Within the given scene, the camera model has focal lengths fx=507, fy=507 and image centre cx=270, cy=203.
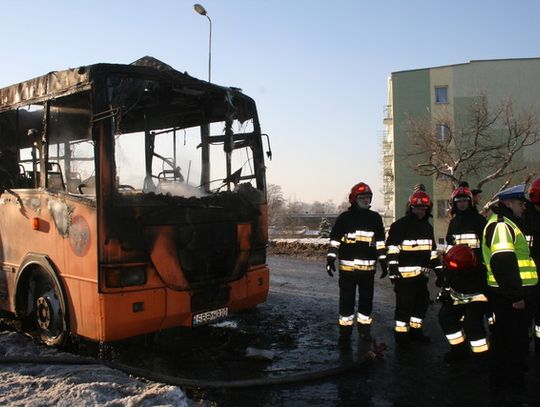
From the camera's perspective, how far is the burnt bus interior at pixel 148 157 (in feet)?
15.6

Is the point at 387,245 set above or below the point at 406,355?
above

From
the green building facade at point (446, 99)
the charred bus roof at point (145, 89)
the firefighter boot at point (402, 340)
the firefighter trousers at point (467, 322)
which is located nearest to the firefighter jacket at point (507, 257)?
the firefighter trousers at point (467, 322)

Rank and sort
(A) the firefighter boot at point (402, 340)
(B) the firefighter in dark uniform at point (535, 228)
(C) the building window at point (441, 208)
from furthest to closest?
1. (C) the building window at point (441, 208)
2. (A) the firefighter boot at point (402, 340)
3. (B) the firefighter in dark uniform at point (535, 228)

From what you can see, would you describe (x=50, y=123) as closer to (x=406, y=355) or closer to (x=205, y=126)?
(x=205, y=126)

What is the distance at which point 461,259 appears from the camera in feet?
15.8

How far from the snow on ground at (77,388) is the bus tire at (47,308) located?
690mm

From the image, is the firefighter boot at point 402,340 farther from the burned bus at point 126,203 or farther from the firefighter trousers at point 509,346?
the burned bus at point 126,203

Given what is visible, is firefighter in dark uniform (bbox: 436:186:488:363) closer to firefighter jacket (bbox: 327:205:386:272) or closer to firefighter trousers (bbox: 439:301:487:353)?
firefighter trousers (bbox: 439:301:487:353)

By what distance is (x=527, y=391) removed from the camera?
432 cm

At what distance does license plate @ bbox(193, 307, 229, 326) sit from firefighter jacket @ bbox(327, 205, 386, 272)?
4.70ft

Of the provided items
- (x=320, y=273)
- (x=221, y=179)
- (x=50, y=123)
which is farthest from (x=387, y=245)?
(x=320, y=273)

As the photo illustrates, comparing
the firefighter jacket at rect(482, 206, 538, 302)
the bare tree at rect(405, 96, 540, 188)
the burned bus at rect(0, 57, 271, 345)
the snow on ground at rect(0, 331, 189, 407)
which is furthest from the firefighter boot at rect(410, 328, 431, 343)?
the bare tree at rect(405, 96, 540, 188)

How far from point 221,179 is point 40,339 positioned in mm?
2658

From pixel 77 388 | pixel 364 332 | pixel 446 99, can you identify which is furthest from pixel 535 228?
pixel 446 99
